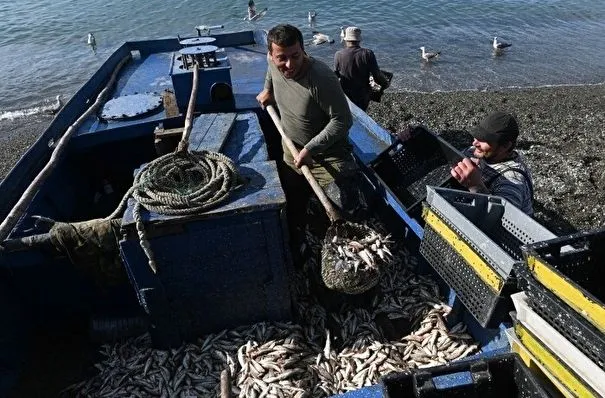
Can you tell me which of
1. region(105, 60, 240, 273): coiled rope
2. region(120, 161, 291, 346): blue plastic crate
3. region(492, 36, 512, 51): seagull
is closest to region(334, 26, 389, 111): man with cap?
region(120, 161, 291, 346): blue plastic crate

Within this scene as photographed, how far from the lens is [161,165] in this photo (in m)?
5.34

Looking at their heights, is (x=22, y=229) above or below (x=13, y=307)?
above

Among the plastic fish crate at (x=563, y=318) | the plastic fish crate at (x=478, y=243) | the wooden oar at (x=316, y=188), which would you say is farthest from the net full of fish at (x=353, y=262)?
Answer: the plastic fish crate at (x=563, y=318)

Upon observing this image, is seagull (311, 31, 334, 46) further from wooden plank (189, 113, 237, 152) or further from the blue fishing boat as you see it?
wooden plank (189, 113, 237, 152)

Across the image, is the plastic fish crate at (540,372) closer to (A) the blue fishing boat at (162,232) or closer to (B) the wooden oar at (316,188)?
(A) the blue fishing boat at (162,232)

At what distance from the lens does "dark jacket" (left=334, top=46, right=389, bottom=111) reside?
9.79 m

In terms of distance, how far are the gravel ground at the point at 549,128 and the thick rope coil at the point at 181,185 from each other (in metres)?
5.27

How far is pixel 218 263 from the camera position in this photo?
4973 mm

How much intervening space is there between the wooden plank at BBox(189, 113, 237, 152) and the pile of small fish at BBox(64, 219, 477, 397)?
237 cm

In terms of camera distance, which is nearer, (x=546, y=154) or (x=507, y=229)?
(x=507, y=229)

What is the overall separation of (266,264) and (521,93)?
50.7ft

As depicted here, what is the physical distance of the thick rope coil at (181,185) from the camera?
459 cm

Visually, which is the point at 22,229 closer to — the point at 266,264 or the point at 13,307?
the point at 13,307

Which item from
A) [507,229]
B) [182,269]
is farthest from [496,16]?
[182,269]
